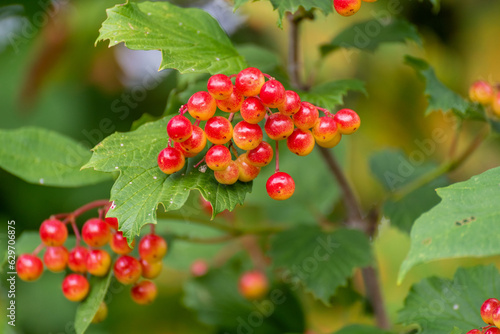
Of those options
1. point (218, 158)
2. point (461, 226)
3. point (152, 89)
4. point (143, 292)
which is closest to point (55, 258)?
point (143, 292)

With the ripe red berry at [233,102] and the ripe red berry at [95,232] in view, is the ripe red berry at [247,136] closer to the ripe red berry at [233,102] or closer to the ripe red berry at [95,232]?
the ripe red berry at [233,102]

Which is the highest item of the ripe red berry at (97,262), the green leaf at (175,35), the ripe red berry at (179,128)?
the green leaf at (175,35)

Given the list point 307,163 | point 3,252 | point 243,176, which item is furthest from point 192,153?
point 307,163

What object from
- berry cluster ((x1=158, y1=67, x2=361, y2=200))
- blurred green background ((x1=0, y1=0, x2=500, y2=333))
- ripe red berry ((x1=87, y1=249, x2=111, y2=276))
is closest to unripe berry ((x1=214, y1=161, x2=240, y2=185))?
berry cluster ((x1=158, y1=67, x2=361, y2=200))

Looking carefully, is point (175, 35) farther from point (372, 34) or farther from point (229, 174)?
point (372, 34)

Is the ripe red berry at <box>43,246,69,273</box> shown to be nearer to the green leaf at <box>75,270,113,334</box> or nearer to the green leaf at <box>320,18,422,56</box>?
the green leaf at <box>75,270,113,334</box>

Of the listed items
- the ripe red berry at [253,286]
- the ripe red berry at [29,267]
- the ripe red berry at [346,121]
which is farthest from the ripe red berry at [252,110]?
the ripe red berry at [253,286]

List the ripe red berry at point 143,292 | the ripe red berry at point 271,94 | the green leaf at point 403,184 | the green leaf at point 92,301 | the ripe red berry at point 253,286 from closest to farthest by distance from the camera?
the ripe red berry at point 271,94 < the green leaf at point 92,301 < the ripe red berry at point 143,292 < the green leaf at point 403,184 < the ripe red berry at point 253,286
